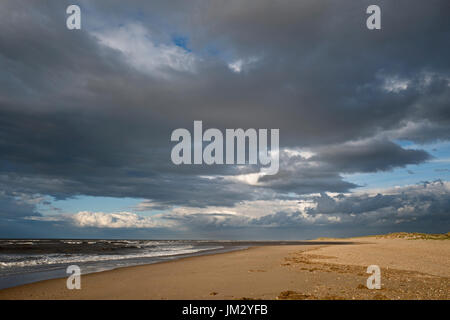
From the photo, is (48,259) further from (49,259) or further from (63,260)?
(63,260)

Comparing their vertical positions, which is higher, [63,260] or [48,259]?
[63,260]

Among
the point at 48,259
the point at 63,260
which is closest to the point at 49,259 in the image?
the point at 48,259

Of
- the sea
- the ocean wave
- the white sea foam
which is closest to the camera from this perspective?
the sea

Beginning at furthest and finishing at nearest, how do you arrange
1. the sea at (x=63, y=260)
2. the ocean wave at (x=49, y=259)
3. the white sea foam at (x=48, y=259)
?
the white sea foam at (x=48, y=259) < the ocean wave at (x=49, y=259) < the sea at (x=63, y=260)

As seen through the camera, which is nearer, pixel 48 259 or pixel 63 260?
pixel 63 260

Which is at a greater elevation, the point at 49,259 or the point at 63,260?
the point at 63,260

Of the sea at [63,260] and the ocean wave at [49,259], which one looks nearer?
the sea at [63,260]

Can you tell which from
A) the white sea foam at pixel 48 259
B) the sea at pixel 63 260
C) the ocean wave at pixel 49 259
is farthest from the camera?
the white sea foam at pixel 48 259

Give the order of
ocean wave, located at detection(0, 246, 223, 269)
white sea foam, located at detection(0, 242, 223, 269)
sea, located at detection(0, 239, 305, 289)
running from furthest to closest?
white sea foam, located at detection(0, 242, 223, 269), ocean wave, located at detection(0, 246, 223, 269), sea, located at detection(0, 239, 305, 289)

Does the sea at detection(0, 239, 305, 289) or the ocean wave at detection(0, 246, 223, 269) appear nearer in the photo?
the sea at detection(0, 239, 305, 289)
